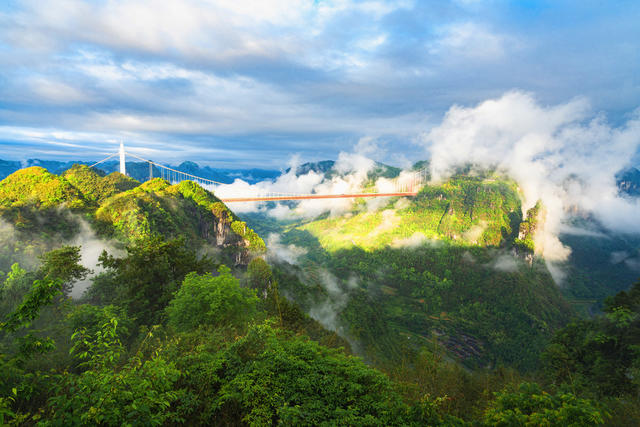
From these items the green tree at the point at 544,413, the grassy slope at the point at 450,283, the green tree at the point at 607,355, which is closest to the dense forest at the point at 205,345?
the green tree at the point at 544,413

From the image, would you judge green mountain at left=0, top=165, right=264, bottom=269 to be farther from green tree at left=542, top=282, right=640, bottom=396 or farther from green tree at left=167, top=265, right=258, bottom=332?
green tree at left=542, top=282, right=640, bottom=396

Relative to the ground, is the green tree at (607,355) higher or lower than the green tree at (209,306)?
lower

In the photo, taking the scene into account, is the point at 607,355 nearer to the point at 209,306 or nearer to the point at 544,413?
the point at 544,413

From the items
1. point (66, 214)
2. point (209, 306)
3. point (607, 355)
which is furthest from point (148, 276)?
point (607, 355)

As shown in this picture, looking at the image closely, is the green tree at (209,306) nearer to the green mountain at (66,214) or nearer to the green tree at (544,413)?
the green tree at (544,413)

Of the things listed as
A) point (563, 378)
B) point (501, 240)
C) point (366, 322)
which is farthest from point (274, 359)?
point (501, 240)

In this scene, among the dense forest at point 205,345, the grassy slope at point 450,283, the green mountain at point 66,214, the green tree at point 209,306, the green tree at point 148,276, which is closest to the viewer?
the dense forest at point 205,345

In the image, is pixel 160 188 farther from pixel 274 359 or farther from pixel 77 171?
pixel 274 359

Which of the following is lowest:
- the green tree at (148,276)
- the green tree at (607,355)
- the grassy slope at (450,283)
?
the grassy slope at (450,283)
